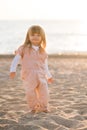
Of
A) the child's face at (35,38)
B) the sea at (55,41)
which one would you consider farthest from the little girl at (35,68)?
the sea at (55,41)

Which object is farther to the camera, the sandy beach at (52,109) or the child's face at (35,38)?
the child's face at (35,38)

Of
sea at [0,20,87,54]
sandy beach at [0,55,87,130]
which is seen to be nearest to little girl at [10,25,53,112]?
sandy beach at [0,55,87,130]

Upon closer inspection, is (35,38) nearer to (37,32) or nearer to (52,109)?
(37,32)

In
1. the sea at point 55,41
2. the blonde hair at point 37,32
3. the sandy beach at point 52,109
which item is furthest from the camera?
the sea at point 55,41

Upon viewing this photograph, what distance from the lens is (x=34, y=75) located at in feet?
17.9

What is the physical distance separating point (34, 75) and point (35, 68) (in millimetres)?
102

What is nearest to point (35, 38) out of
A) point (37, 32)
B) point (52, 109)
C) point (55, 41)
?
point (37, 32)

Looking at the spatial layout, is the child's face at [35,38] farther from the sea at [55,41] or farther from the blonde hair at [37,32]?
the sea at [55,41]

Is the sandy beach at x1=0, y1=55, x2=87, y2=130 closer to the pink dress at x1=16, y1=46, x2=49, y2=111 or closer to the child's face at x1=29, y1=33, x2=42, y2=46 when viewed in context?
the pink dress at x1=16, y1=46, x2=49, y2=111

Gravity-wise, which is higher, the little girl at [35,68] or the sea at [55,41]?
the little girl at [35,68]

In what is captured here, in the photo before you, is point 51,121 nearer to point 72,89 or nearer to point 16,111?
point 16,111

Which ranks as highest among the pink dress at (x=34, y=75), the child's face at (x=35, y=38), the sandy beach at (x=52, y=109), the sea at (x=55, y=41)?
the child's face at (x=35, y=38)

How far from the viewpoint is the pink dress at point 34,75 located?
545 centimetres

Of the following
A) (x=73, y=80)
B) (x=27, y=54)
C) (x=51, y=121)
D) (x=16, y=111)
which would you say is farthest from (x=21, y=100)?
(x=73, y=80)
